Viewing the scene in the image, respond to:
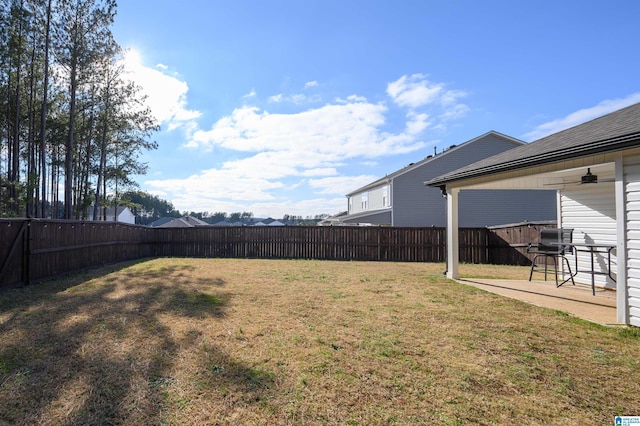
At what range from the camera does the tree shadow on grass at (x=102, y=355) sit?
78.5 inches

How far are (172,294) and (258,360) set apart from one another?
3.47 m

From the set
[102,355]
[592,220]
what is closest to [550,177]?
[592,220]

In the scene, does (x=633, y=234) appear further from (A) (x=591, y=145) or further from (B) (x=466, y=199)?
(B) (x=466, y=199)

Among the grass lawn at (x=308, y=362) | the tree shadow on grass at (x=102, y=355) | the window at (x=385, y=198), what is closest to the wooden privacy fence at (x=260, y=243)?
the tree shadow on grass at (x=102, y=355)

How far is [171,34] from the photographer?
23.9 feet

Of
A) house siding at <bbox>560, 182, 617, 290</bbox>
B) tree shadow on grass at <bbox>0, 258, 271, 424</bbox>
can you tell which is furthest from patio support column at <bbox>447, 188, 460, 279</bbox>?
tree shadow on grass at <bbox>0, 258, 271, 424</bbox>

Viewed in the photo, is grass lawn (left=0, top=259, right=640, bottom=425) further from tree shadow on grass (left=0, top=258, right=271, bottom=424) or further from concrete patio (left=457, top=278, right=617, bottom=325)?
concrete patio (left=457, top=278, right=617, bottom=325)

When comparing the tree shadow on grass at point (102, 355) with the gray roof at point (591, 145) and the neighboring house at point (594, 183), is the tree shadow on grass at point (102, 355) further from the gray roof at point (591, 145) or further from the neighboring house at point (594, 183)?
the gray roof at point (591, 145)

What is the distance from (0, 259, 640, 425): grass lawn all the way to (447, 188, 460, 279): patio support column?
203 centimetres

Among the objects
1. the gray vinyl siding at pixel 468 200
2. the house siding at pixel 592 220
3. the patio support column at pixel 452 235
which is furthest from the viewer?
the gray vinyl siding at pixel 468 200

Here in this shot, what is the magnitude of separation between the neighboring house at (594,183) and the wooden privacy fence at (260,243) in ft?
9.73

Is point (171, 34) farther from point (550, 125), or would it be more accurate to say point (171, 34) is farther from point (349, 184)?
point (349, 184)

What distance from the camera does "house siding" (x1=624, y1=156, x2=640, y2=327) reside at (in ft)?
11.7

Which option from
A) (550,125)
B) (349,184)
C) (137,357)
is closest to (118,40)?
(137,357)
